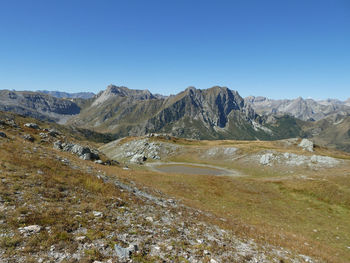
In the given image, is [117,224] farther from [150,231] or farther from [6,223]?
[6,223]

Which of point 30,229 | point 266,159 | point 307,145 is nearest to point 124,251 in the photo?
point 30,229

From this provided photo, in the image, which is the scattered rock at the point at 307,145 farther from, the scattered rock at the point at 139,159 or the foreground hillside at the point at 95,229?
the foreground hillside at the point at 95,229

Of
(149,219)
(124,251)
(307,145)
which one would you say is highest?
(124,251)

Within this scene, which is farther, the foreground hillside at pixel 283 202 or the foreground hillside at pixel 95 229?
the foreground hillside at pixel 283 202

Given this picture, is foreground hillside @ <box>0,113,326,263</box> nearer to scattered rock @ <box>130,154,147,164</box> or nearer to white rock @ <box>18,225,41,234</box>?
white rock @ <box>18,225,41,234</box>

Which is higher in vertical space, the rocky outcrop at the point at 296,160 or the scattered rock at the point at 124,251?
the scattered rock at the point at 124,251

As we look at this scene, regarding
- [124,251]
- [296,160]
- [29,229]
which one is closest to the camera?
[124,251]

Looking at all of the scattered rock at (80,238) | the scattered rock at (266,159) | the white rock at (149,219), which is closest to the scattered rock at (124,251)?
the scattered rock at (80,238)

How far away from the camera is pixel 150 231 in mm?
12664

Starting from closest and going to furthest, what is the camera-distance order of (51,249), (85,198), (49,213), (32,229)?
(51,249), (32,229), (49,213), (85,198)

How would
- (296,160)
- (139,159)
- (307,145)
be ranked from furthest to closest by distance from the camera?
1. (307,145)
2. (139,159)
3. (296,160)

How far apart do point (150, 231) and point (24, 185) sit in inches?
415

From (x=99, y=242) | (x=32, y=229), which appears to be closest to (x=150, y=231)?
(x=99, y=242)

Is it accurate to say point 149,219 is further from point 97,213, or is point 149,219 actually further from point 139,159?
point 139,159
